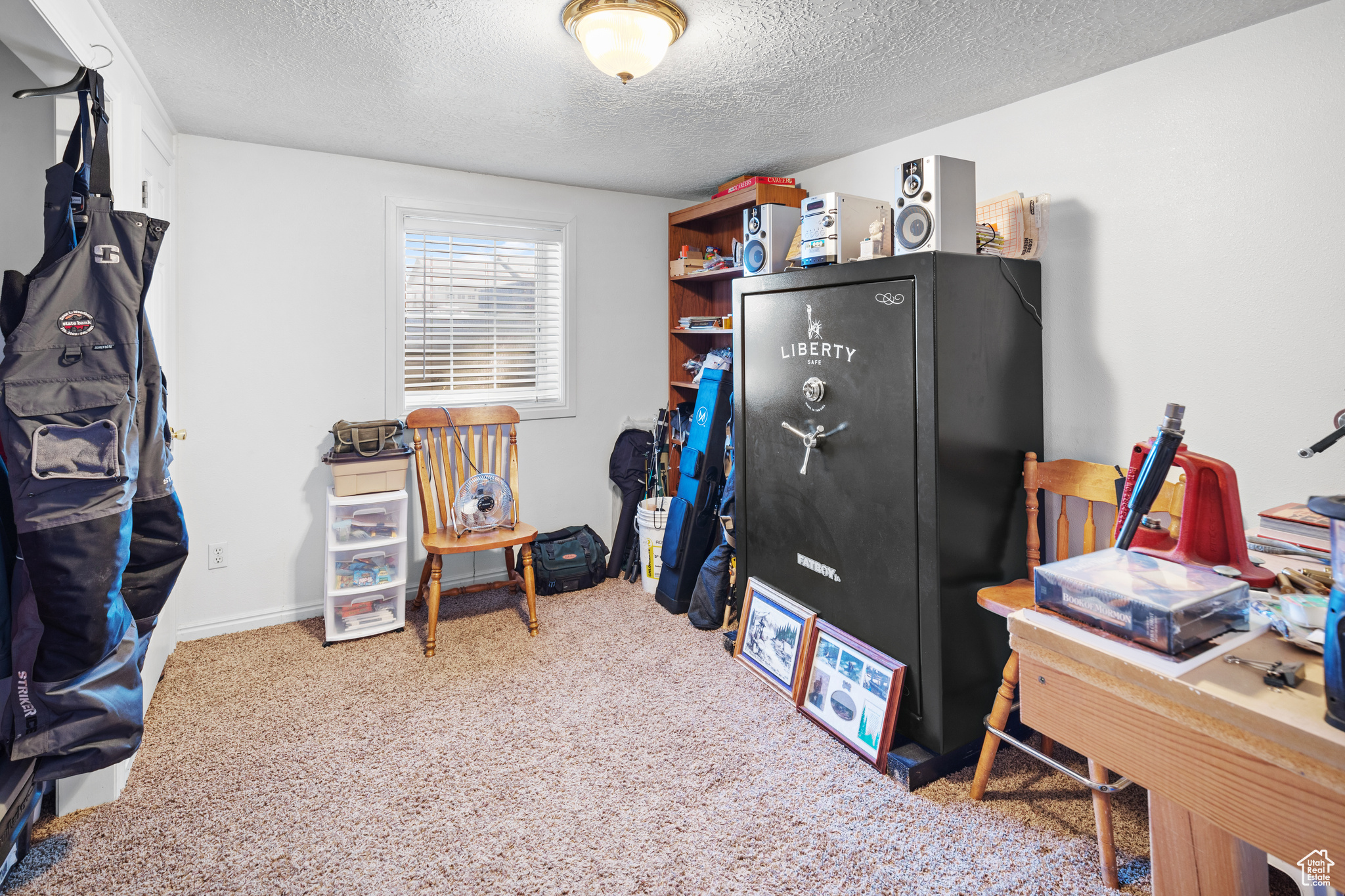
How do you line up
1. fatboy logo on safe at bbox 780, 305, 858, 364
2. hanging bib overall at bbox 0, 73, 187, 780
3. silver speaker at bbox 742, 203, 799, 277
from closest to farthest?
hanging bib overall at bbox 0, 73, 187, 780 < fatboy logo on safe at bbox 780, 305, 858, 364 < silver speaker at bbox 742, 203, 799, 277

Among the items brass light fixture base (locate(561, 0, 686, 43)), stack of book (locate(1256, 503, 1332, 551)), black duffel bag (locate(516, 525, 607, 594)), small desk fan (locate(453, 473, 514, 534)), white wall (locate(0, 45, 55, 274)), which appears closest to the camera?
stack of book (locate(1256, 503, 1332, 551))

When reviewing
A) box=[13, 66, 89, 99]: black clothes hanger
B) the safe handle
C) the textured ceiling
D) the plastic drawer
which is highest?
the textured ceiling

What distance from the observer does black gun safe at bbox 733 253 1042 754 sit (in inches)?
79.7

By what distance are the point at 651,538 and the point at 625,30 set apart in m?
2.47

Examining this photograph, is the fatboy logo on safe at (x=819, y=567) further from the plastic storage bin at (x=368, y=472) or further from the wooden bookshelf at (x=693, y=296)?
the plastic storage bin at (x=368, y=472)

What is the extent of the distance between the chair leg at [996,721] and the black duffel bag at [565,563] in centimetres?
229

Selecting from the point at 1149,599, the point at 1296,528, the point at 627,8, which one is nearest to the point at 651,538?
the point at 627,8

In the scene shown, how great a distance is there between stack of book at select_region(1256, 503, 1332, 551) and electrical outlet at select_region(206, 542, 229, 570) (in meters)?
3.96

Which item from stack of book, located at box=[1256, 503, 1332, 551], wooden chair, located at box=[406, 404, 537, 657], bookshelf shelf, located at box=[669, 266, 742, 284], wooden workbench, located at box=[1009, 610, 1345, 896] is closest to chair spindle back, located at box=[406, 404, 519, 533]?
wooden chair, located at box=[406, 404, 537, 657]

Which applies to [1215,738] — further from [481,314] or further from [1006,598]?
[481,314]

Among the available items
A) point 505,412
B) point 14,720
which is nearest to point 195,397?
point 505,412

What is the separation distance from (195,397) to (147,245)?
5.28ft

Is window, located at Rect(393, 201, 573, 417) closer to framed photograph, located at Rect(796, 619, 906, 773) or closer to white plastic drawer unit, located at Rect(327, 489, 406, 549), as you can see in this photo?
white plastic drawer unit, located at Rect(327, 489, 406, 549)

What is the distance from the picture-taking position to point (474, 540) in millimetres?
3037
